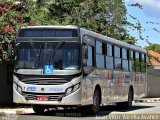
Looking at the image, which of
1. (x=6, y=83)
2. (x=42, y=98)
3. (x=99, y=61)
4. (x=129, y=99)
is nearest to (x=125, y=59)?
(x=129, y=99)

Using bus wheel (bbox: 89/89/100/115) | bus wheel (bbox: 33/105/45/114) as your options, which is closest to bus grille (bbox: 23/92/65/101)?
bus wheel (bbox: 33/105/45/114)

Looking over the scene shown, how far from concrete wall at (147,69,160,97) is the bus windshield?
25578 millimetres

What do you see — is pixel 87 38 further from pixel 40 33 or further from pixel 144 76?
pixel 144 76

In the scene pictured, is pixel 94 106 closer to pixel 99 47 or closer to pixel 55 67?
pixel 99 47

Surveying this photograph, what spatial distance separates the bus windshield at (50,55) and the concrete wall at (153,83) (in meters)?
25.6

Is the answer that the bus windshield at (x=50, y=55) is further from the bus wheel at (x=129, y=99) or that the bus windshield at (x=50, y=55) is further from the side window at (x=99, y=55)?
the bus wheel at (x=129, y=99)

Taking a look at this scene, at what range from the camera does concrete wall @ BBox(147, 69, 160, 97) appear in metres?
43.0

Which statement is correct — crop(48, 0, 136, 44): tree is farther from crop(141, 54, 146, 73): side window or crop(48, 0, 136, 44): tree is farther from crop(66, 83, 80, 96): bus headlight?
crop(66, 83, 80, 96): bus headlight

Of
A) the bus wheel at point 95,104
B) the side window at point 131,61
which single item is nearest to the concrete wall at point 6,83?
the side window at point 131,61

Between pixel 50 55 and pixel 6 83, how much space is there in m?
7.50

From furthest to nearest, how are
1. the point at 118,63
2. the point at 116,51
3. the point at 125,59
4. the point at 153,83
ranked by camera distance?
the point at 153,83, the point at 125,59, the point at 118,63, the point at 116,51

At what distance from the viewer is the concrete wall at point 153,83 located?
141 feet

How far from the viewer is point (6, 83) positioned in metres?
24.6

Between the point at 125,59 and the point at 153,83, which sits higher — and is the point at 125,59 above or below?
above
